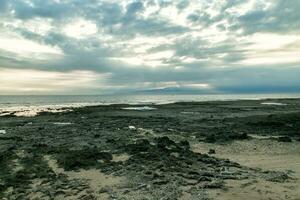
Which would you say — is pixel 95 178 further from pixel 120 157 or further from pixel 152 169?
pixel 120 157

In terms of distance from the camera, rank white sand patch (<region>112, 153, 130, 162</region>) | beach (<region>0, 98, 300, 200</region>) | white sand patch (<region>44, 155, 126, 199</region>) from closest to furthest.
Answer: beach (<region>0, 98, 300, 200</region>) → white sand patch (<region>44, 155, 126, 199</region>) → white sand patch (<region>112, 153, 130, 162</region>)

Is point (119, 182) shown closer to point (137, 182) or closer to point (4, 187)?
point (137, 182)

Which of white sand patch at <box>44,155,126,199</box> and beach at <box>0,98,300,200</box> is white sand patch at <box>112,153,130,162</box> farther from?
white sand patch at <box>44,155,126,199</box>

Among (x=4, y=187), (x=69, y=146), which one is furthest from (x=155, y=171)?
(x=69, y=146)

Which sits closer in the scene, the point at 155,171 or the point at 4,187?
the point at 4,187

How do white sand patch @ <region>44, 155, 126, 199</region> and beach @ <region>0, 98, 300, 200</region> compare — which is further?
white sand patch @ <region>44, 155, 126, 199</region>

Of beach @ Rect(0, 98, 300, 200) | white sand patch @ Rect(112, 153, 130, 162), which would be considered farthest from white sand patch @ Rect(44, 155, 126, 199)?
white sand patch @ Rect(112, 153, 130, 162)

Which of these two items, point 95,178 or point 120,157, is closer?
point 95,178

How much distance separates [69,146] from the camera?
60.6 ft

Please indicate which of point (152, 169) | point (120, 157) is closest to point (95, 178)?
point (152, 169)

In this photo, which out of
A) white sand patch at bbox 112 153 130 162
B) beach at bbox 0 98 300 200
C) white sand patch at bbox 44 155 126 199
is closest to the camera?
beach at bbox 0 98 300 200

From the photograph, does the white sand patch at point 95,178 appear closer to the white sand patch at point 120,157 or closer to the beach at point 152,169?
the beach at point 152,169

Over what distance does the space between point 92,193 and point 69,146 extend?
28.2 ft

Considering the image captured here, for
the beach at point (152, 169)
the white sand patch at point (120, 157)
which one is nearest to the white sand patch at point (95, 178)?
the beach at point (152, 169)
